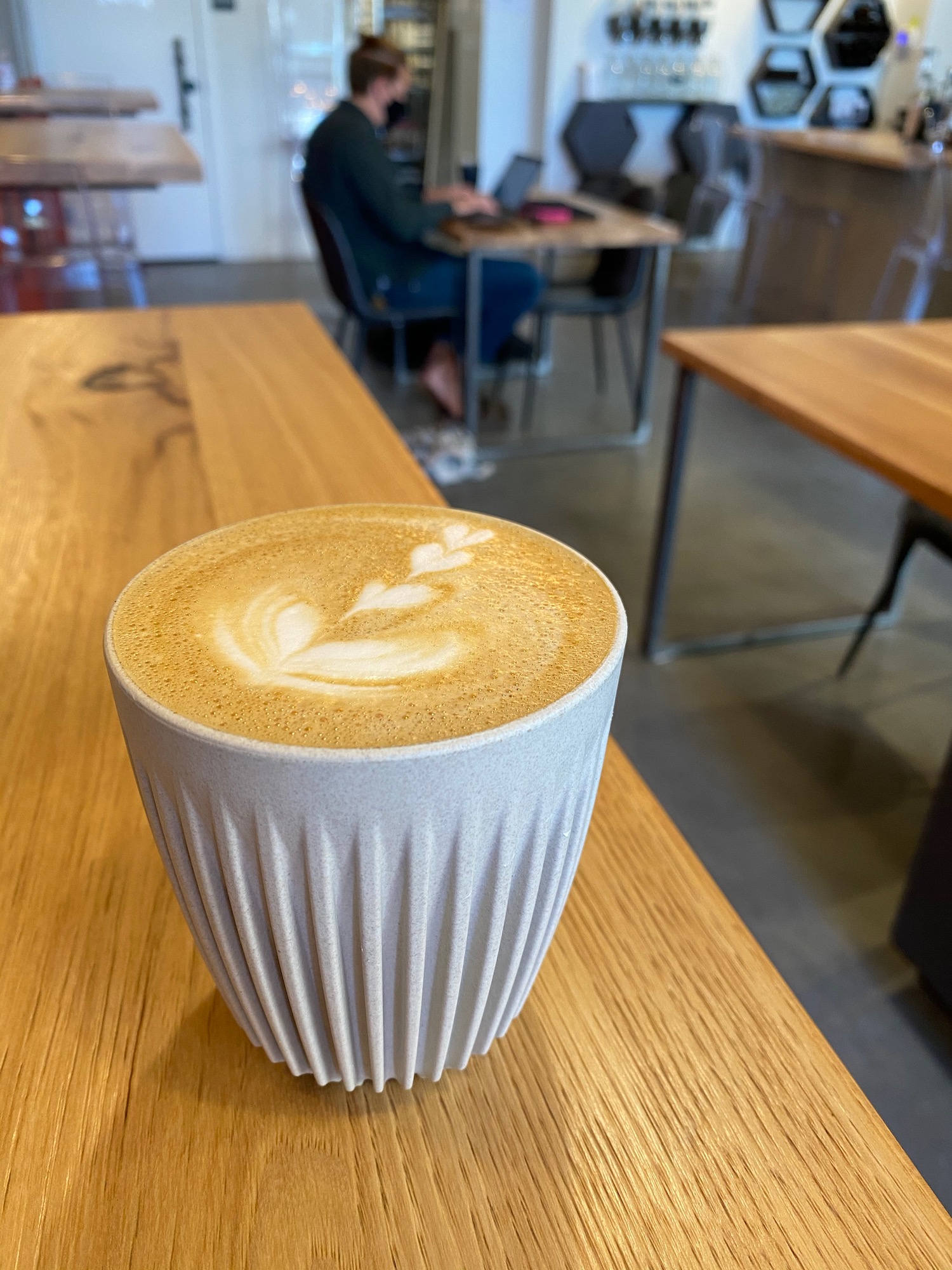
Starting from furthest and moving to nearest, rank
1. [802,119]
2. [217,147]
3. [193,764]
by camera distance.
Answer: [802,119] → [217,147] → [193,764]

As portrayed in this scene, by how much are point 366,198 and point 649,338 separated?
1000mm

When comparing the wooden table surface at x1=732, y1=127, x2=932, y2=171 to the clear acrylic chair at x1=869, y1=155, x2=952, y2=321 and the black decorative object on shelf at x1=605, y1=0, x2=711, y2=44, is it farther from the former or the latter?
the black decorative object on shelf at x1=605, y1=0, x2=711, y2=44

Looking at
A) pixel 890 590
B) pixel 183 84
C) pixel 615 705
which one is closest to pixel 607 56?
pixel 183 84

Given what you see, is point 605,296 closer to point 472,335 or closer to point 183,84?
point 472,335

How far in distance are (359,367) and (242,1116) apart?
135 inches

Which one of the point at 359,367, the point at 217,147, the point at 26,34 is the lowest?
the point at 359,367

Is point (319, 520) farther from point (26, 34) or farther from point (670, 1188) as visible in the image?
point (26, 34)

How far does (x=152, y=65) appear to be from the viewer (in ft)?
17.0

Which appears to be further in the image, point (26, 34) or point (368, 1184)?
point (26, 34)

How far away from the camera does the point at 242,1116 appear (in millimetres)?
379

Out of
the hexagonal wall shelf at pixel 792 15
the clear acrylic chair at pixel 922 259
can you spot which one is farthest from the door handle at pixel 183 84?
the clear acrylic chair at pixel 922 259

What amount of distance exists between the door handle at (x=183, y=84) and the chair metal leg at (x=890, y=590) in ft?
16.5

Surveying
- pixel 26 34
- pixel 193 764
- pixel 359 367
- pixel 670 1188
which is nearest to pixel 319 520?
pixel 193 764

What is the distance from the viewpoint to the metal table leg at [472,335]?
2.85 meters
